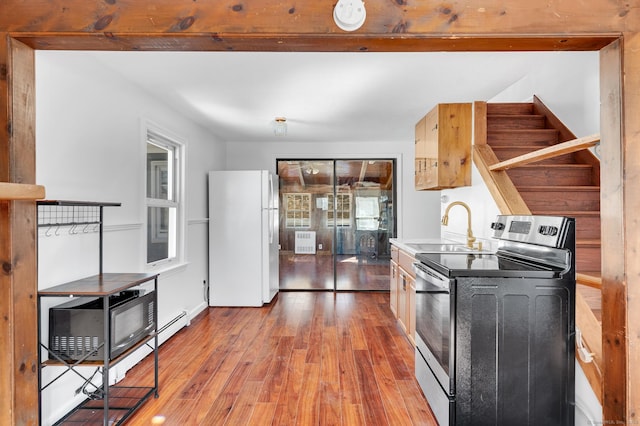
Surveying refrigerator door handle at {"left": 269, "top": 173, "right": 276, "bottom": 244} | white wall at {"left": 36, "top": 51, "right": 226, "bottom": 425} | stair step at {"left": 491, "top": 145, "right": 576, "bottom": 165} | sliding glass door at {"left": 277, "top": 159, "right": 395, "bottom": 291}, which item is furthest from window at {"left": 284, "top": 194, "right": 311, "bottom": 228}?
stair step at {"left": 491, "top": 145, "right": 576, "bottom": 165}

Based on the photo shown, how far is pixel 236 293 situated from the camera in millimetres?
4715

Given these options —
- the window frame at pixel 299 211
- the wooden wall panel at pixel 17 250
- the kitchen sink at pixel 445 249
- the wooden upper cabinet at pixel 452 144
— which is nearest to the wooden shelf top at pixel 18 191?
the wooden wall panel at pixel 17 250

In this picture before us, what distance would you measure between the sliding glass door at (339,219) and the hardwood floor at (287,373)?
134cm

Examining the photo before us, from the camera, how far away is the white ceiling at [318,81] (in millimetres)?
2559

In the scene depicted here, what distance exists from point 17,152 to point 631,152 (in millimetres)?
2446

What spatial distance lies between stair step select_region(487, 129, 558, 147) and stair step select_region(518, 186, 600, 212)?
62 centimetres

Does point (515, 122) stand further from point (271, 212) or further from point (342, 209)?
point (271, 212)

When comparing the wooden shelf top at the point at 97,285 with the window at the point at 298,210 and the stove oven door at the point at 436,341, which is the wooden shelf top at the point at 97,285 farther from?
the window at the point at 298,210

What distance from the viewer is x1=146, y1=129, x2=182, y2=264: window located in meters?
3.50

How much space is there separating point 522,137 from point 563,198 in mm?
775

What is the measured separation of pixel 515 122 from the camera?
3.43m

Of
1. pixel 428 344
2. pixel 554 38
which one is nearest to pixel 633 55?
pixel 554 38

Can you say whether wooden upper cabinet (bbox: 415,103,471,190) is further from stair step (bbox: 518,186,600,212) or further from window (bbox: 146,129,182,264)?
window (bbox: 146,129,182,264)

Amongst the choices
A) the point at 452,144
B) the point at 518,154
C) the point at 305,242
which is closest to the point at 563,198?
the point at 518,154
